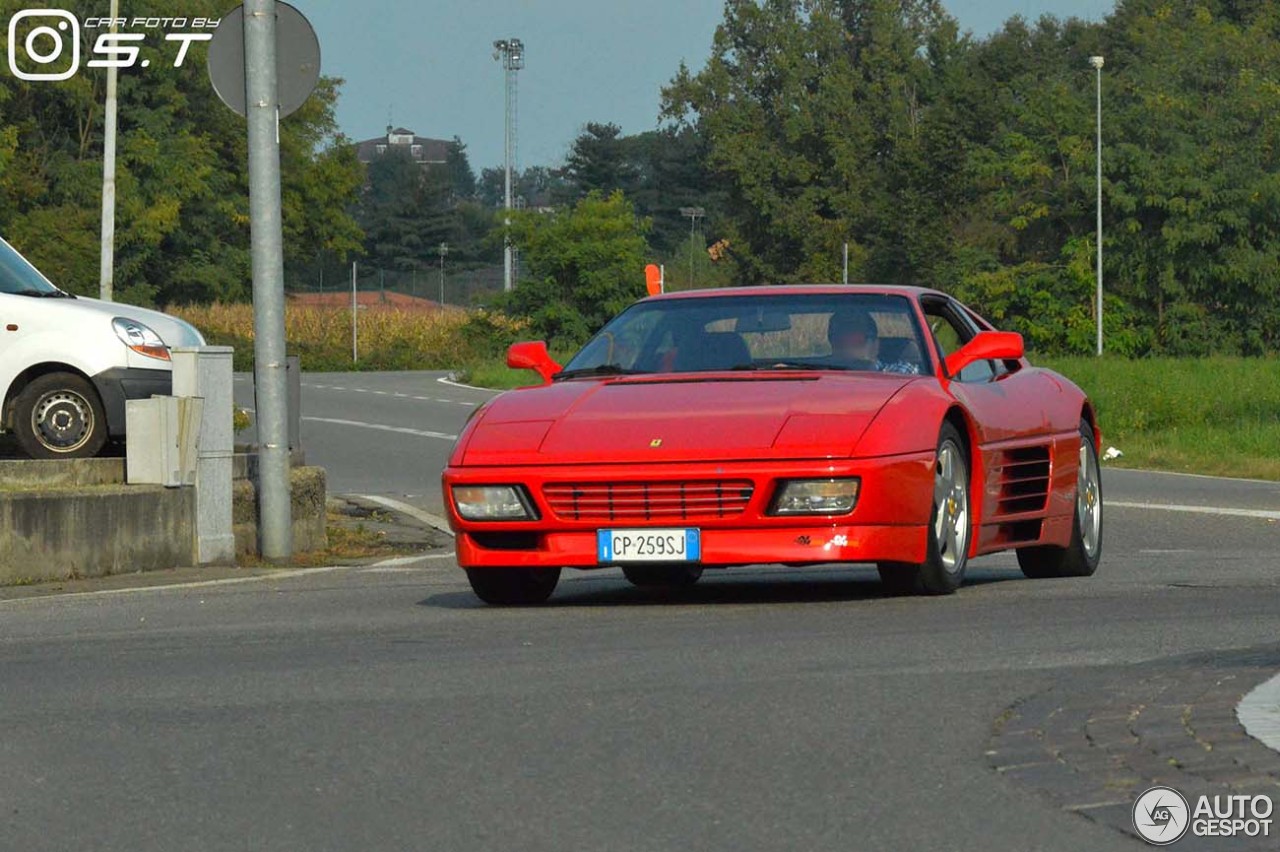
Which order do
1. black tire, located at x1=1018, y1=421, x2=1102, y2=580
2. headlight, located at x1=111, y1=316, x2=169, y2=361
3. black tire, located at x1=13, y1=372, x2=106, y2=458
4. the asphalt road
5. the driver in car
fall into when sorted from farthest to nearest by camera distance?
headlight, located at x1=111, y1=316, x2=169, y2=361
black tire, located at x1=13, y1=372, x2=106, y2=458
black tire, located at x1=1018, y1=421, x2=1102, y2=580
the driver in car
the asphalt road

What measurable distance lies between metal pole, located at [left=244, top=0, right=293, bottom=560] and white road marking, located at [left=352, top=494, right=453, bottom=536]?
3376mm

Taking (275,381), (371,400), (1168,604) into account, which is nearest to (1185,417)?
(371,400)

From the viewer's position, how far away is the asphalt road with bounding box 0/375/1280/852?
5406mm

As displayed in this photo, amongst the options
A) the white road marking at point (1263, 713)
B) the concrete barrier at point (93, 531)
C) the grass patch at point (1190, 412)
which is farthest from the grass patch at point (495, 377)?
the white road marking at point (1263, 713)

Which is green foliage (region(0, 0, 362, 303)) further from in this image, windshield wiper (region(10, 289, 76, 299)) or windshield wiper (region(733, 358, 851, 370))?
windshield wiper (region(733, 358, 851, 370))

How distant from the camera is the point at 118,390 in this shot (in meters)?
14.7

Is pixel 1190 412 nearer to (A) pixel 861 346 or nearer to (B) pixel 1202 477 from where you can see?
(B) pixel 1202 477

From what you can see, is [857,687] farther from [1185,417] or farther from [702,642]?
[1185,417]

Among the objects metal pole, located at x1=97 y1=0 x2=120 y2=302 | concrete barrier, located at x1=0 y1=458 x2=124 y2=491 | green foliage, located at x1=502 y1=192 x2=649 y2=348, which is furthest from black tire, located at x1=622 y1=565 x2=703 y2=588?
green foliage, located at x1=502 y1=192 x2=649 y2=348

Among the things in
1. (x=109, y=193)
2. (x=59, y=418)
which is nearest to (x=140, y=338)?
(x=59, y=418)

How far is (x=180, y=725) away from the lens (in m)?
6.91

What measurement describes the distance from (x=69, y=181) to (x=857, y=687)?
85.9 m

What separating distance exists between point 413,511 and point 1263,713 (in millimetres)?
13689

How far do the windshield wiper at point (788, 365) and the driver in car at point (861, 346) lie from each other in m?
0.06
